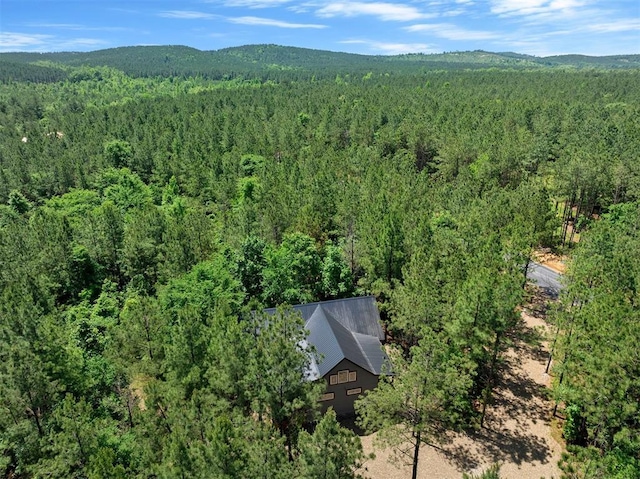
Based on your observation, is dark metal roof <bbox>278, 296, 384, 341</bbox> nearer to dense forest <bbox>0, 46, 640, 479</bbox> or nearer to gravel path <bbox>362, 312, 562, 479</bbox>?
dense forest <bbox>0, 46, 640, 479</bbox>

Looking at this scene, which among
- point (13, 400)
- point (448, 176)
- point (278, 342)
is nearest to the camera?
point (278, 342)

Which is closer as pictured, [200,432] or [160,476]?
[160,476]

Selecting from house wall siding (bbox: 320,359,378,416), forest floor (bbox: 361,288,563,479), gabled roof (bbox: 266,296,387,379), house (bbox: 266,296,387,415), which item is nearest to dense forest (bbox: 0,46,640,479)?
→ house wall siding (bbox: 320,359,378,416)

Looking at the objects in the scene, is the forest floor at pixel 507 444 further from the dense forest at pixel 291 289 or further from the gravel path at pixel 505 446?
the dense forest at pixel 291 289

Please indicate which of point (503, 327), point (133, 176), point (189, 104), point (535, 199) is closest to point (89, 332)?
point (503, 327)

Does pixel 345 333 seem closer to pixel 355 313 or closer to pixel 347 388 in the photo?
pixel 355 313

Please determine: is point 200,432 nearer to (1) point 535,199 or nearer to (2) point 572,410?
(2) point 572,410

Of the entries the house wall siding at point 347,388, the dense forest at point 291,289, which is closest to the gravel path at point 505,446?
the dense forest at point 291,289
